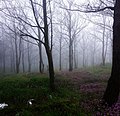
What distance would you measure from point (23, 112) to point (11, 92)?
135 inches

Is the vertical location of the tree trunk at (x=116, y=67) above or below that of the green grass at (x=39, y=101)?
above

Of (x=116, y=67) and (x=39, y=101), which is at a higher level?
(x=116, y=67)

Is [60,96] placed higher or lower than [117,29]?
lower

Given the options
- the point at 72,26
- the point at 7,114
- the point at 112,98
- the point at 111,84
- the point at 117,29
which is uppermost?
the point at 72,26

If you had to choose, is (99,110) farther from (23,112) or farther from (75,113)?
(23,112)

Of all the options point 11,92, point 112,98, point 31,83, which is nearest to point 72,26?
point 31,83

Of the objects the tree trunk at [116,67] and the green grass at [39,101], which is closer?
the green grass at [39,101]

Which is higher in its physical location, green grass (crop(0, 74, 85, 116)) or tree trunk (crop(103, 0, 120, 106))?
tree trunk (crop(103, 0, 120, 106))

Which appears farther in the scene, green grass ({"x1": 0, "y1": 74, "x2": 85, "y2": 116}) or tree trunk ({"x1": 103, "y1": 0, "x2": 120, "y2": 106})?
tree trunk ({"x1": 103, "y1": 0, "x2": 120, "y2": 106})

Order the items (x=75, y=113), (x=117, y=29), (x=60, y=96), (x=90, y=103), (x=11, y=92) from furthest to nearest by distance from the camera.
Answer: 1. (x=11, y=92)
2. (x=60, y=96)
3. (x=90, y=103)
4. (x=117, y=29)
5. (x=75, y=113)

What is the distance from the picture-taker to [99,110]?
662 cm

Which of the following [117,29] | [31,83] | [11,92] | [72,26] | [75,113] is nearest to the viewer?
[75,113]

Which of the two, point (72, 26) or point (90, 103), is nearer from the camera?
point (90, 103)

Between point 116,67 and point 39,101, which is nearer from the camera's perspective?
point 116,67
